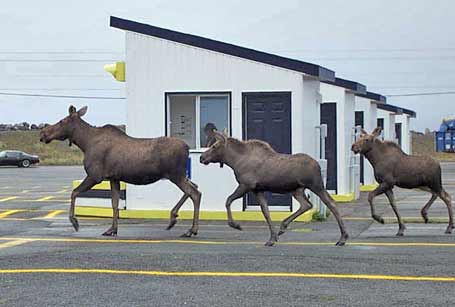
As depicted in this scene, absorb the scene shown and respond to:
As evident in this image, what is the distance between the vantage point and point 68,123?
15727 mm

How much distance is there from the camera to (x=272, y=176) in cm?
1330

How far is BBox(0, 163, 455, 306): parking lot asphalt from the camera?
8883 mm

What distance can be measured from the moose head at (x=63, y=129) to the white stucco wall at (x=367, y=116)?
1438cm

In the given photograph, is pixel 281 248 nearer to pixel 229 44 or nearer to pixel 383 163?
pixel 383 163

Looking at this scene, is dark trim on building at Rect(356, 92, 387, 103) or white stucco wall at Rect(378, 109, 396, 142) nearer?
dark trim on building at Rect(356, 92, 387, 103)

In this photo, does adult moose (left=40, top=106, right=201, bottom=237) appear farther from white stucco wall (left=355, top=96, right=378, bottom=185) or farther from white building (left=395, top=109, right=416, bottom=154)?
white building (left=395, top=109, right=416, bottom=154)

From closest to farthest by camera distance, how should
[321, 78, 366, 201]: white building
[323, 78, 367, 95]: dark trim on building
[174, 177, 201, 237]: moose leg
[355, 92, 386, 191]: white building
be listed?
[174, 177, 201, 237]: moose leg < [323, 78, 367, 95]: dark trim on building < [321, 78, 366, 201]: white building < [355, 92, 386, 191]: white building

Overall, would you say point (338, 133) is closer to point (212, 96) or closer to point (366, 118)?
point (366, 118)

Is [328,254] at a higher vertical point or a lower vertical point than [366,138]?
lower

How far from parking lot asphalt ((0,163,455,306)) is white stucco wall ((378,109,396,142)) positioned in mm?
16933

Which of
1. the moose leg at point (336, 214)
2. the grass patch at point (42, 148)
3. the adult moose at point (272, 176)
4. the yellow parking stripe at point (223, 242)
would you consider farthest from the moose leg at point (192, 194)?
the grass patch at point (42, 148)

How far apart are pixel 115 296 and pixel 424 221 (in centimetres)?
922

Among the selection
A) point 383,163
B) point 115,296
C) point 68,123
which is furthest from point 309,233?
point 115,296

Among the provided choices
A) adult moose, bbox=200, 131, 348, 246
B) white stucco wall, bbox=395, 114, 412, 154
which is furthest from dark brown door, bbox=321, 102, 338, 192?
white stucco wall, bbox=395, 114, 412, 154
